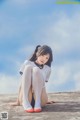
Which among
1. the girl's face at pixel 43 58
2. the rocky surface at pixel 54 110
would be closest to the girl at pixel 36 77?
the girl's face at pixel 43 58

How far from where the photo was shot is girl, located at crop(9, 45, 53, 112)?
193 inches

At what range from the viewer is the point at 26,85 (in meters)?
4.96

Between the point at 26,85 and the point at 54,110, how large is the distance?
0.48 m

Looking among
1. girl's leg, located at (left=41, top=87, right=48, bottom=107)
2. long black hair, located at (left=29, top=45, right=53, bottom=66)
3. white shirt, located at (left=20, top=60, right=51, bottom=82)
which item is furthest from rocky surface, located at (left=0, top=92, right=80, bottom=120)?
long black hair, located at (left=29, top=45, right=53, bottom=66)

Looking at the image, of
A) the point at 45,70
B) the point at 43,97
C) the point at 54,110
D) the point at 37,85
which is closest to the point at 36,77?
the point at 37,85

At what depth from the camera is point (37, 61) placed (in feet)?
16.7

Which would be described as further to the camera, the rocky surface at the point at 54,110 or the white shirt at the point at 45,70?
the white shirt at the point at 45,70

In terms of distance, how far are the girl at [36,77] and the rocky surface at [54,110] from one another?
0.42ft

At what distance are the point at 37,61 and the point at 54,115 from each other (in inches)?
27.3

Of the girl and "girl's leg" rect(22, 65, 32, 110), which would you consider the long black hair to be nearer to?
the girl

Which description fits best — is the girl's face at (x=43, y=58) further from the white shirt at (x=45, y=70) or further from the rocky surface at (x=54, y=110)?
the rocky surface at (x=54, y=110)

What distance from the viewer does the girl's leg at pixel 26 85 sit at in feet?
16.1

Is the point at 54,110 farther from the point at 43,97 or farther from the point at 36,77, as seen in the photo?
the point at 36,77

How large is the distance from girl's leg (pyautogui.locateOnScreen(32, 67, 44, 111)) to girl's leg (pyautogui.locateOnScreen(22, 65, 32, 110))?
6 centimetres
